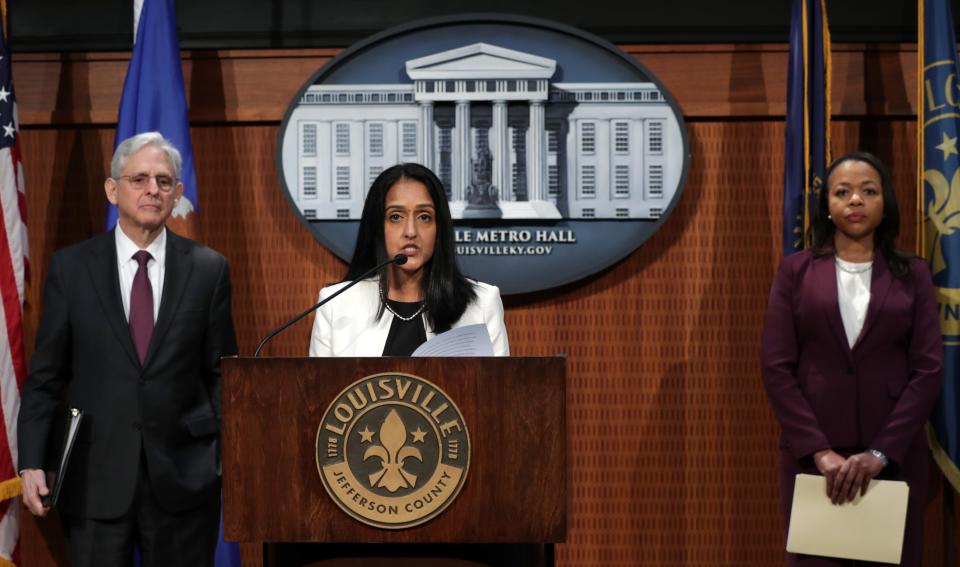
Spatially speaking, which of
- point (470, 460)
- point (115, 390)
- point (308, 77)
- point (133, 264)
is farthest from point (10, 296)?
point (470, 460)

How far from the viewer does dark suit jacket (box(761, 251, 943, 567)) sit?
2971 millimetres

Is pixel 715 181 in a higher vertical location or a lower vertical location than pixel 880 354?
higher

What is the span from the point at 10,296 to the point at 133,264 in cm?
79

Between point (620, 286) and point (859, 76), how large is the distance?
1.15 metres

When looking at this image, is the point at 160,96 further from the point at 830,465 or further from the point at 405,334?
the point at 830,465

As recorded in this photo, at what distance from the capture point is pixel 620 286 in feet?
12.7

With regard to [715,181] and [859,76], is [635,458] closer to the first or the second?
[715,181]

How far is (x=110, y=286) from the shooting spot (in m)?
2.71

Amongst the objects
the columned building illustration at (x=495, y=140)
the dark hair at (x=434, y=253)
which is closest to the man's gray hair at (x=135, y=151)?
the dark hair at (x=434, y=253)

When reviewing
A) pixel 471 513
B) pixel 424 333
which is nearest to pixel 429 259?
pixel 424 333

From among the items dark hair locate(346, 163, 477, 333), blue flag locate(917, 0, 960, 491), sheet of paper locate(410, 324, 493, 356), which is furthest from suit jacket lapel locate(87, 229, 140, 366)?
blue flag locate(917, 0, 960, 491)

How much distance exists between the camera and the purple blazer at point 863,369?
2969 millimetres

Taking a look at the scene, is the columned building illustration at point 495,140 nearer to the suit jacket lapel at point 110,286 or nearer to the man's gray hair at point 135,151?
the man's gray hair at point 135,151

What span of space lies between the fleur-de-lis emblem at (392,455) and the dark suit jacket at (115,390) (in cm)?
108
